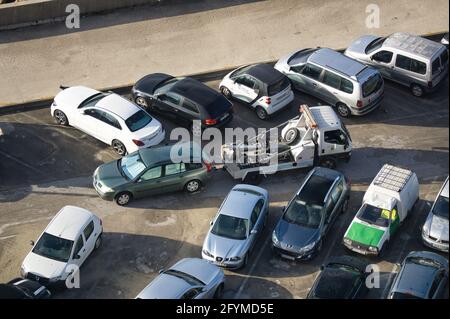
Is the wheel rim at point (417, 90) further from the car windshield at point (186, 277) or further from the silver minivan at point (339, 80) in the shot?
the car windshield at point (186, 277)

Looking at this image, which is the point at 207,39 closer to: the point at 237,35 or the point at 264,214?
the point at 237,35

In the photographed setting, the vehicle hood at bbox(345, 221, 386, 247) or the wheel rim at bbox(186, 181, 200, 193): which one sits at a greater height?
the wheel rim at bbox(186, 181, 200, 193)

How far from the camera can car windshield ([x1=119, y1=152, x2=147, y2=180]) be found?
83.5 feet

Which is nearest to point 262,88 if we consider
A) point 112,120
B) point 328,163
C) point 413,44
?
point 328,163

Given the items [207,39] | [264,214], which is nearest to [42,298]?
[264,214]

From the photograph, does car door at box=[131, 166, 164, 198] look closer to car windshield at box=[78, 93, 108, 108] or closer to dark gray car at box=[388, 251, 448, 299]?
car windshield at box=[78, 93, 108, 108]

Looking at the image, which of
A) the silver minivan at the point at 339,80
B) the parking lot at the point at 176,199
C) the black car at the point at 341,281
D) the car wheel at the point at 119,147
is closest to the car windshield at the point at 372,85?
the silver minivan at the point at 339,80

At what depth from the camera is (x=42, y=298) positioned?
22016mm

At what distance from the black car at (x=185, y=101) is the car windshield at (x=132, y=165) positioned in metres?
3.05

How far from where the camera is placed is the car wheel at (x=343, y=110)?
1137 inches

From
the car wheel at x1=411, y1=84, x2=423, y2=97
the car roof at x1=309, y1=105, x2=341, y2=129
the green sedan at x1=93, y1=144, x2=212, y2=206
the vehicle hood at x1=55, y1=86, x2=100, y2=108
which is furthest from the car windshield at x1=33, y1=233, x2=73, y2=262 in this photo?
the car wheel at x1=411, y1=84, x2=423, y2=97

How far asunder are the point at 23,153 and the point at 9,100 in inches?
125

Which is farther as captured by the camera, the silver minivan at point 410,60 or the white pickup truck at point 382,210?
the silver minivan at point 410,60

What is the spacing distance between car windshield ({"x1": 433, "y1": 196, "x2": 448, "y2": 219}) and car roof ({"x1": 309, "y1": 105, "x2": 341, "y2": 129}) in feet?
13.6
